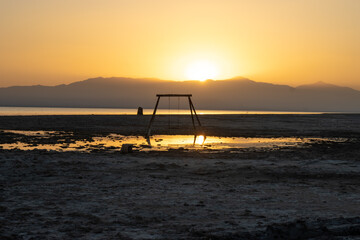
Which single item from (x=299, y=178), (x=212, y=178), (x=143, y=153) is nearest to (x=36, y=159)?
(x=143, y=153)

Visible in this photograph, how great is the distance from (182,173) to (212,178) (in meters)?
1.33

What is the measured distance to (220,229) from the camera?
24.1 feet

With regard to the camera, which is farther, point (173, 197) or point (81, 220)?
point (173, 197)

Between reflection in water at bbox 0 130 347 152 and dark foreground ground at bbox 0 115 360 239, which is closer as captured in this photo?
dark foreground ground at bbox 0 115 360 239

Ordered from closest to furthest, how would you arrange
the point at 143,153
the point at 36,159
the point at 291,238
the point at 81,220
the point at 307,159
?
the point at 291,238 → the point at 81,220 → the point at 36,159 → the point at 307,159 → the point at 143,153

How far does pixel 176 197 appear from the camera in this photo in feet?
32.9

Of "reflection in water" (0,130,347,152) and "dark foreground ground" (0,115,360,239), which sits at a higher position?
"reflection in water" (0,130,347,152)

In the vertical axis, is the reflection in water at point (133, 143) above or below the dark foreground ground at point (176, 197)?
above

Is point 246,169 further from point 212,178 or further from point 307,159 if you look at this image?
point 307,159

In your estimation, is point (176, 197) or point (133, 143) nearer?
point (176, 197)

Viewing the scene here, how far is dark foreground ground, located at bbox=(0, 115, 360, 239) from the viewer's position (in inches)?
281

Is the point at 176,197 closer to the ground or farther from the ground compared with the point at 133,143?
closer to the ground

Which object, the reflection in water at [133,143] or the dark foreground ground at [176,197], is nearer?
the dark foreground ground at [176,197]

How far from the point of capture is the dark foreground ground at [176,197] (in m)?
7.15
